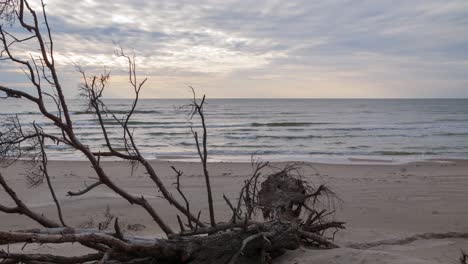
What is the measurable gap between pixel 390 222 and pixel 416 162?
9.80 m

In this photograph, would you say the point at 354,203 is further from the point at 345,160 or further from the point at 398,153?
the point at 398,153

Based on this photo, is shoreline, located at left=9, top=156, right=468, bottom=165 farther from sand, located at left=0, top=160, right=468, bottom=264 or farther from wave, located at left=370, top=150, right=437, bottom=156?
sand, located at left=0, top=160, right=468, bottom=264

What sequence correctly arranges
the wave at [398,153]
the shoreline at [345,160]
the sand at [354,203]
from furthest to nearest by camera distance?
the wave at [398,153] → the shoreline at [345,160] → the sand at [354,203]

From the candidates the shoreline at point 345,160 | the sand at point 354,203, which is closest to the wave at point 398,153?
the shoreline at point 345,160

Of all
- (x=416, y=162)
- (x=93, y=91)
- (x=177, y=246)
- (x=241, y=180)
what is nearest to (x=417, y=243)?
(x=177, y=246)

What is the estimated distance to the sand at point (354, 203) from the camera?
528 cm

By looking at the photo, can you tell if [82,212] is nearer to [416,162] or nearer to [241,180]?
[241,180]

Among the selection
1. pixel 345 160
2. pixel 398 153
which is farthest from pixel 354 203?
pixel 398 153

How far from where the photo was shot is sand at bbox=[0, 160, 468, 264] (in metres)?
5.28

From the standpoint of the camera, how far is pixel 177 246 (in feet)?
12.5

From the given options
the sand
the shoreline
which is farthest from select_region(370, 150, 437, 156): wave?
the sand

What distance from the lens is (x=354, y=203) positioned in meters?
8.61

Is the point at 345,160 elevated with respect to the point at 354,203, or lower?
lower

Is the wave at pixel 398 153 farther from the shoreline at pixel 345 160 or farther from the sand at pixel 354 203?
the sand at pixel 354 203
